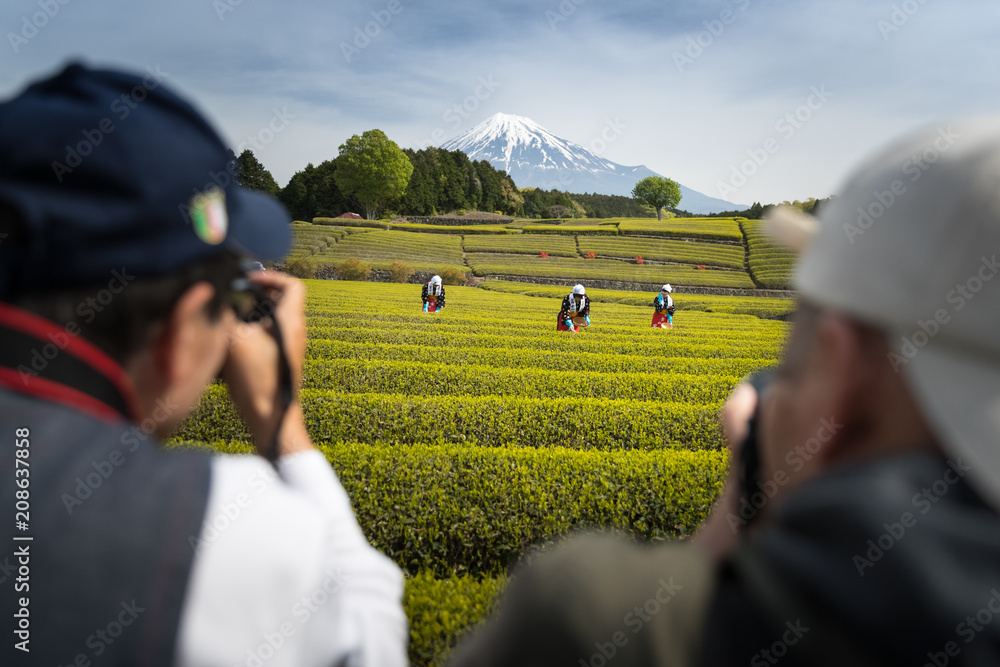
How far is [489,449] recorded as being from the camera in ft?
14.1

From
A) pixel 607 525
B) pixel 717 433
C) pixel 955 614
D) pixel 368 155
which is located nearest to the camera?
pixel 955 614

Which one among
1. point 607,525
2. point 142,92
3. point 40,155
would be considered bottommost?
point 607,525

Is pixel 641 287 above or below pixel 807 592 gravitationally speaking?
below

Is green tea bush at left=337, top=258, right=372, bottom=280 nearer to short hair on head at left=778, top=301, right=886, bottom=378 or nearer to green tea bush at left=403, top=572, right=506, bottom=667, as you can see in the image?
green tea bush at left=403, top=572, right=506, bottom=667

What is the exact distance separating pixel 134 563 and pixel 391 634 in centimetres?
50

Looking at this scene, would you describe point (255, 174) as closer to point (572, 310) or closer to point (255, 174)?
point (255, 174)

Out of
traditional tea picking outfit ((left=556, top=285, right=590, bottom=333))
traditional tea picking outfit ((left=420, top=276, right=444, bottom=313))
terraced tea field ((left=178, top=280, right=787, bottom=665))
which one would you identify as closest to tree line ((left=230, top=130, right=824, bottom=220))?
traditional tea picking outfit ((left=420, top=276, right=444, bottom=313))

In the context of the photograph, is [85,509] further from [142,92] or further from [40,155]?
[142,92]

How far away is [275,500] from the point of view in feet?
3.07

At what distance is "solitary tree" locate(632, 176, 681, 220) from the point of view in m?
100

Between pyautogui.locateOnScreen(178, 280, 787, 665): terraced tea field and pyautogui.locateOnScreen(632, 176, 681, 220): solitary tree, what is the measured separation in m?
96.8

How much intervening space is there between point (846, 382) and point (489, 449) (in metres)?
3.65

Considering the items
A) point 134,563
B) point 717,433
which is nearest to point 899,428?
point 134,563

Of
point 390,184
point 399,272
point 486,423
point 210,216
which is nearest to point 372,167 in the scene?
point 390,184
